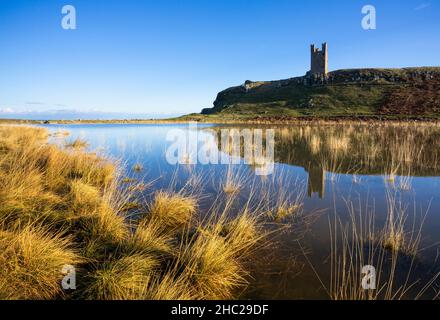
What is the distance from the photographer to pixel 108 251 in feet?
10.8

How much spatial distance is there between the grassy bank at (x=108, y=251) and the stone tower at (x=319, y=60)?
10279cm

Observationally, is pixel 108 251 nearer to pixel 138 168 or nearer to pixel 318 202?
pixel 318 202

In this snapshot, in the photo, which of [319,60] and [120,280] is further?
[319,60]

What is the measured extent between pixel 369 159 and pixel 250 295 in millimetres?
8984

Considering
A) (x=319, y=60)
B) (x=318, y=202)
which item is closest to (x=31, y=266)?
(x=318, y=202)

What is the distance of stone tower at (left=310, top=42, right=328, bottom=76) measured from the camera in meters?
96.9

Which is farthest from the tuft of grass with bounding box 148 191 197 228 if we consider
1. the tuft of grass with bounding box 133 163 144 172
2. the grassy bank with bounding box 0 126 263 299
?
the tuft of grass with bounding box 133 163 144 172

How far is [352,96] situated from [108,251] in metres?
A: 82.3

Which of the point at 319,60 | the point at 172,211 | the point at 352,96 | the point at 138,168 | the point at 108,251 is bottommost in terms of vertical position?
the point at 108,251

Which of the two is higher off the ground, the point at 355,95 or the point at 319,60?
the point at 319,60

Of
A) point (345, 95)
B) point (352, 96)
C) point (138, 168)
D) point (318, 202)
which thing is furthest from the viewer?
point (345, 95)

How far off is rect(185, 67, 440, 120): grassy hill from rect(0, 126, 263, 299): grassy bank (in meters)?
58.1

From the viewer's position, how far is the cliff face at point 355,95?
62.0m

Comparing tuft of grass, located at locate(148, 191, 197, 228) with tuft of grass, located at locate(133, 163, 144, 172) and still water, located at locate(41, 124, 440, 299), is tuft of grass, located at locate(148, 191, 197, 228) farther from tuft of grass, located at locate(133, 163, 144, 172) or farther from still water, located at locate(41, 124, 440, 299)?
tuft of grass, located at locate(133, 163, 144, 172)
